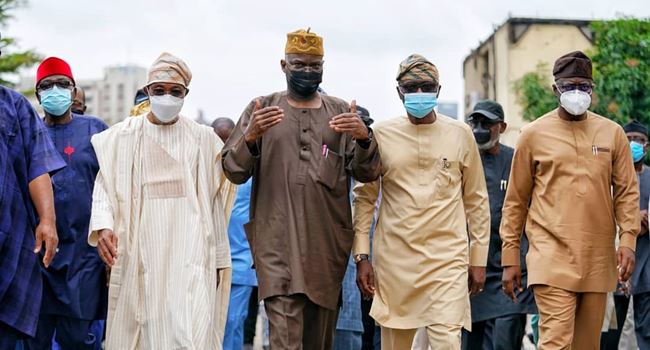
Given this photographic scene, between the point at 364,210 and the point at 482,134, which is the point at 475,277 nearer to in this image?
the point at 364,210

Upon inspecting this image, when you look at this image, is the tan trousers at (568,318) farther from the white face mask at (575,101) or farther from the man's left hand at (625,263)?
the white face mask at (575,101)

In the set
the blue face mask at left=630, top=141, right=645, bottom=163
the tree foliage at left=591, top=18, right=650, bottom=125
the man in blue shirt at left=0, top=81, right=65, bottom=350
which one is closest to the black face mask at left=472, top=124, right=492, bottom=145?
the blue face mask at left=630, top=141, right=645, bottom=163

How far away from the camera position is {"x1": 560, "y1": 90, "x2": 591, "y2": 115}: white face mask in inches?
309

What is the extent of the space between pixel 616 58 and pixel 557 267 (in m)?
13.8

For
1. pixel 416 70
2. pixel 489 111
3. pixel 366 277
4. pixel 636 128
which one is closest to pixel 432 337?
pixel 366 277

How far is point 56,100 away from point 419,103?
268cm

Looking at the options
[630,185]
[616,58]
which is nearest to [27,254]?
[630,185]

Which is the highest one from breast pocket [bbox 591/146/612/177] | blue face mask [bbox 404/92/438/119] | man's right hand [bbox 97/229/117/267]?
blue face mask [bbox 404/92/438/119]

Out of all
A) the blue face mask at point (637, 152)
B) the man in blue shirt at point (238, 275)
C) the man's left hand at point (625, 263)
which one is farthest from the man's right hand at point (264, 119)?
the blue face mask at point (637, 152)

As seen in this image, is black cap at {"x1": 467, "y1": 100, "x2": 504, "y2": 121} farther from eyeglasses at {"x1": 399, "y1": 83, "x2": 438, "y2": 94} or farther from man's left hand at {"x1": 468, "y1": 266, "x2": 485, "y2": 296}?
man's left hand at {"x1": 468, "y1": 266, "x2": 485, "y2": 296}

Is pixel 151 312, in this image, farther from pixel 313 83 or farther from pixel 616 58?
pixel 616 58

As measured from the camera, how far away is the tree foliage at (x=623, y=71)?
20281 millimetres

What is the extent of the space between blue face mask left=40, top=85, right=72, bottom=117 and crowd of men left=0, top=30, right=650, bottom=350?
40 centimetres

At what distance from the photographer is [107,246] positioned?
24.3ft
